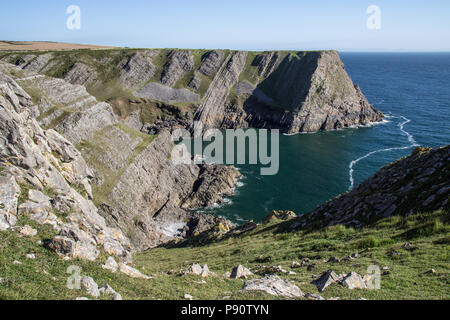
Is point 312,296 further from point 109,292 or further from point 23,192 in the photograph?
point 23,192

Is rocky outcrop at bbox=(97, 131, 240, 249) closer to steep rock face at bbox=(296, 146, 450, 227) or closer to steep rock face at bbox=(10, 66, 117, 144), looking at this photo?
steep rock face at bbox=(10, 66, 117, 144)

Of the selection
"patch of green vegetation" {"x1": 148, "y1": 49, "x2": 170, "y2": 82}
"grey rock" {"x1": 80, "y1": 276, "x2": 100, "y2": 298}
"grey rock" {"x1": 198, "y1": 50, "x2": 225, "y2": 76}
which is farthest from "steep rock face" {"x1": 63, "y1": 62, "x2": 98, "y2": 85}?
"grey rock" {"x1": 80, "y1": 276, "x2": 100, "y2": 298}

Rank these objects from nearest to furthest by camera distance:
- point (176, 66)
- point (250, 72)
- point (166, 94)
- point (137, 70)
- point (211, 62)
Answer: point (166, 94)
point (137, 70)
point (176, 66)
point (211, 62)
point (250, 72)

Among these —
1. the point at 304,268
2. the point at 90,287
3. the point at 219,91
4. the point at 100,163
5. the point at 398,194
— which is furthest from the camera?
the point at 219,91

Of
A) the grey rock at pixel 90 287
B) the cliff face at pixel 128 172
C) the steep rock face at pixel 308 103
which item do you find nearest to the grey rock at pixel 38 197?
the grey rock at pixel 90 287

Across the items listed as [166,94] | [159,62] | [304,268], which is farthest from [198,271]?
[159,62]
